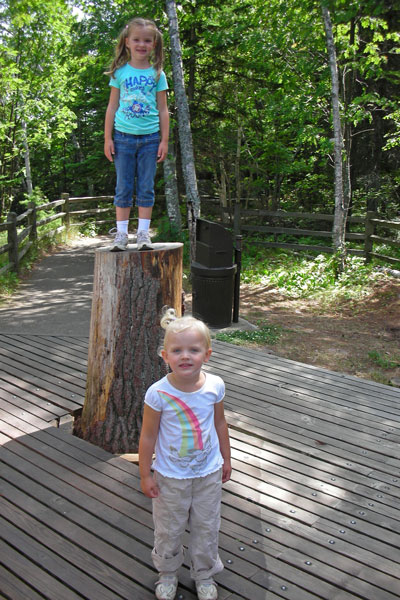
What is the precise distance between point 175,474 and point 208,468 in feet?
0.46

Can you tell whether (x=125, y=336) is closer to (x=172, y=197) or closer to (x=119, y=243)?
(x=119, y=243)

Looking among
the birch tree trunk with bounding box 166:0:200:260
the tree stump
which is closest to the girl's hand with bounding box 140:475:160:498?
the tree stump

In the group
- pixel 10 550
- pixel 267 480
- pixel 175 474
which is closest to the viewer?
pixel 175 474

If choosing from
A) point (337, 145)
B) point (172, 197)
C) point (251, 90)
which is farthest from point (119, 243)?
point (251, 90)

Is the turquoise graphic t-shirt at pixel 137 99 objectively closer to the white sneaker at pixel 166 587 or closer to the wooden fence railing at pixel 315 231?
the white sneaker at pixel 166 587

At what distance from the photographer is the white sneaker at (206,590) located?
2217 millimetres

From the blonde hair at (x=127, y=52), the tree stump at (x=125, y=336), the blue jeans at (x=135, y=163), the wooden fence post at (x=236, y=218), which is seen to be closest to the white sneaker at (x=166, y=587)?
the tree stump at (x=125, y=336)

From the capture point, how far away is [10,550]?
8.14ft

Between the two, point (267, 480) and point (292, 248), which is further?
point (292, 248)

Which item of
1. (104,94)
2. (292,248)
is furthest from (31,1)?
(292,248)

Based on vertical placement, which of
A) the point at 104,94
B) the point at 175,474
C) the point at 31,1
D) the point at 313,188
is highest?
the point at 31,1

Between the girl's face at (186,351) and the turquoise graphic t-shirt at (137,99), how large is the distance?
6.52 ft

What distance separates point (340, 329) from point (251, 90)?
789 centimetres

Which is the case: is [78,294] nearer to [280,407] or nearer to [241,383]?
[241,383]
